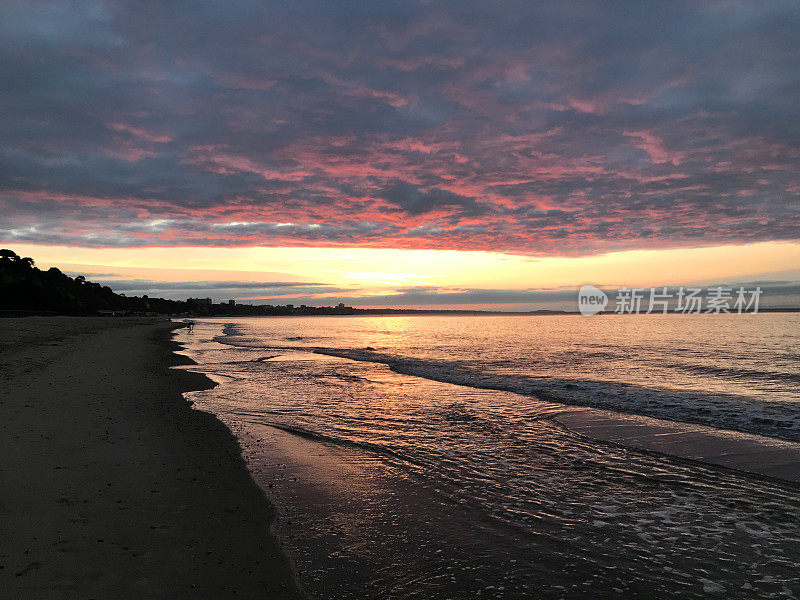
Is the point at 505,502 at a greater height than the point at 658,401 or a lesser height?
greater

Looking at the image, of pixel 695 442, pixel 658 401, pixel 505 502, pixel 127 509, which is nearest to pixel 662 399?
pixel 658 401

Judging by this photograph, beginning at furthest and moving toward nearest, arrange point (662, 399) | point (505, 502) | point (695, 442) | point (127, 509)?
point (662, 399) < point (695, 442) < point (505, 502) < point (127, 509)

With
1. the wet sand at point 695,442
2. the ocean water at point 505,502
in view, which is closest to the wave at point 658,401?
the ocean water at point 505,502

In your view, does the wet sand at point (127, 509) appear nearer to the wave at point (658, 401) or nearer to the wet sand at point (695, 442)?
the wet sand at point (695, 442)

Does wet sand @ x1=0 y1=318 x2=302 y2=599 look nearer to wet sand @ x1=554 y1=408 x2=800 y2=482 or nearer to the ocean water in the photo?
the ocean water

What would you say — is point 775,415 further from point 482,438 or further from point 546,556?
point 546,556

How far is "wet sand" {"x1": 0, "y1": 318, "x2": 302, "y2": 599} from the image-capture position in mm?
4887

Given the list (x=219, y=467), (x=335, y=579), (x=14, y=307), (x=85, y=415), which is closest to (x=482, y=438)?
(x=219, y=467)

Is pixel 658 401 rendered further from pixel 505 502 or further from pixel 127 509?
pixel 127 509

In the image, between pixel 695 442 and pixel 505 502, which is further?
pixel 695 442

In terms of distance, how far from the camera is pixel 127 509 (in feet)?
21.7

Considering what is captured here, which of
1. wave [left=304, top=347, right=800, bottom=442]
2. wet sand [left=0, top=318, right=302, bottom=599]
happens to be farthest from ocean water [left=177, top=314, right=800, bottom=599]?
wet sand [left=0, top=318, right=302, bottom=599]

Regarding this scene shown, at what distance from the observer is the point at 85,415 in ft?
39.9

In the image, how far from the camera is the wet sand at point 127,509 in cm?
489
